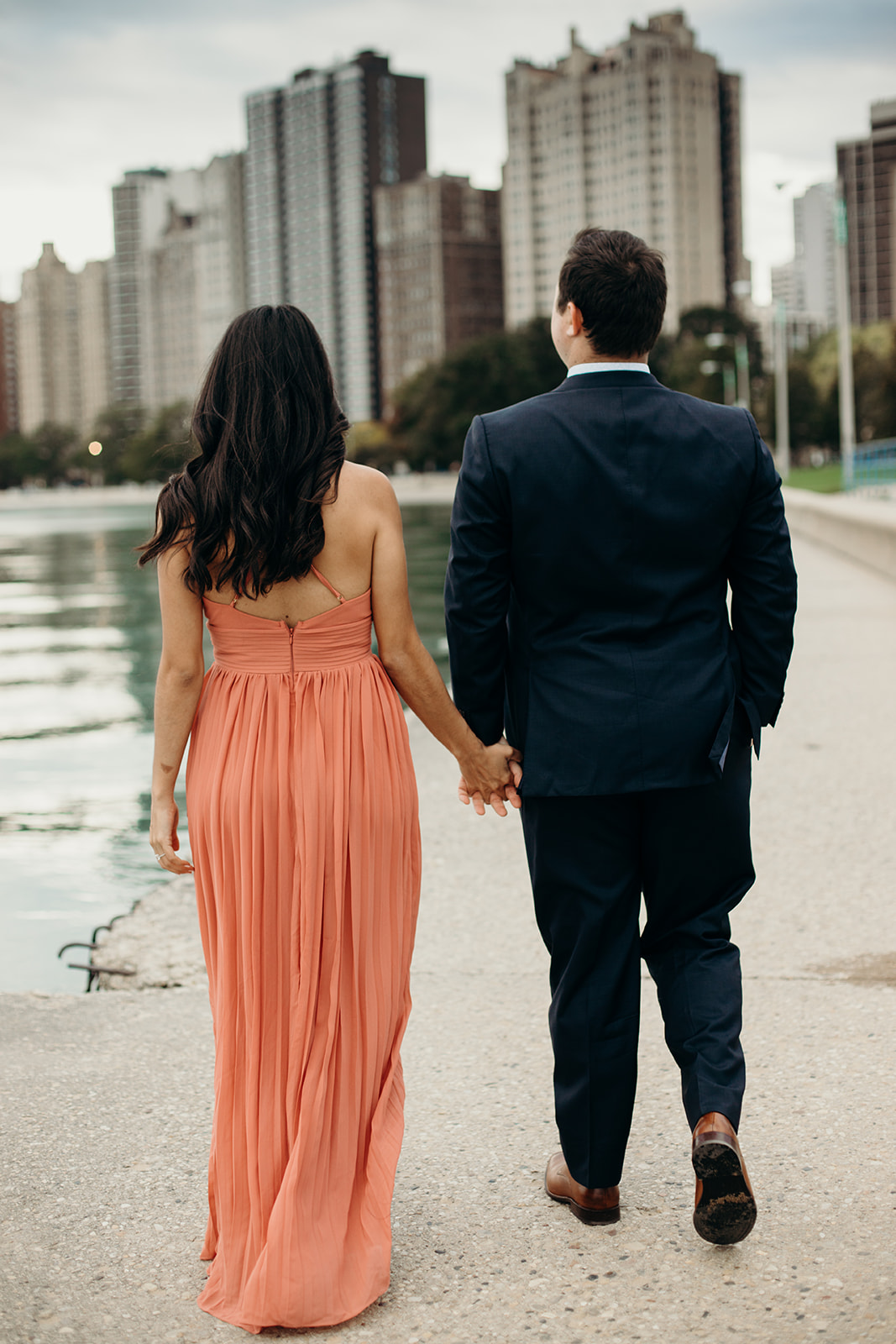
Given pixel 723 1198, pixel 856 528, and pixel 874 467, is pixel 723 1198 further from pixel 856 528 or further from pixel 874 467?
pixel 874 467

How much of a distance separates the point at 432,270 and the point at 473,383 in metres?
67.9

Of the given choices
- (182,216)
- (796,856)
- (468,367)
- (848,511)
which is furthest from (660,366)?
(182,216)

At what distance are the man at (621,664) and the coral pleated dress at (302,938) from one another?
0.30 m

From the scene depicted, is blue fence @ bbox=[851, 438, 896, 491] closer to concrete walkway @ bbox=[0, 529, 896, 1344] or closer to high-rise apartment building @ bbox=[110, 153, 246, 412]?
concrete walkway @ bbox=[0, 529, 896, 1344]

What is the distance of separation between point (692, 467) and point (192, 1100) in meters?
1.99

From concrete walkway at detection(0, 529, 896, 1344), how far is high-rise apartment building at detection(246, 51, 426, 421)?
174530 mm

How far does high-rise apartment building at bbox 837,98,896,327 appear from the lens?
111 meters

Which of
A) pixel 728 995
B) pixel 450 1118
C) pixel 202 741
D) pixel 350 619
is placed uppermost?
pixel 350 619

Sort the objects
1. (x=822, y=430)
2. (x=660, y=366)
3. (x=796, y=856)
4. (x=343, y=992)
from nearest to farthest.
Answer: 1. (x=343, y=992)
2. (x=796, y=856)
3. (x=822, y=430)
4. (x=660, y=366)

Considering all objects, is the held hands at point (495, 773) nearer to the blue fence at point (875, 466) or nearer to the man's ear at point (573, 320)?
the man's ear at point (573, 320)

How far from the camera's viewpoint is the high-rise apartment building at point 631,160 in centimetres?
15550

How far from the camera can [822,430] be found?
286 ft

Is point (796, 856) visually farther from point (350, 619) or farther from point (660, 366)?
point (660, 366)

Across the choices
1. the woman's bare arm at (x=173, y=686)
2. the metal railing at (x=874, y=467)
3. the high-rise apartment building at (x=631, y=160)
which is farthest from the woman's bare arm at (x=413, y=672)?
the high-rise apartment building at (x=631, y=160)
